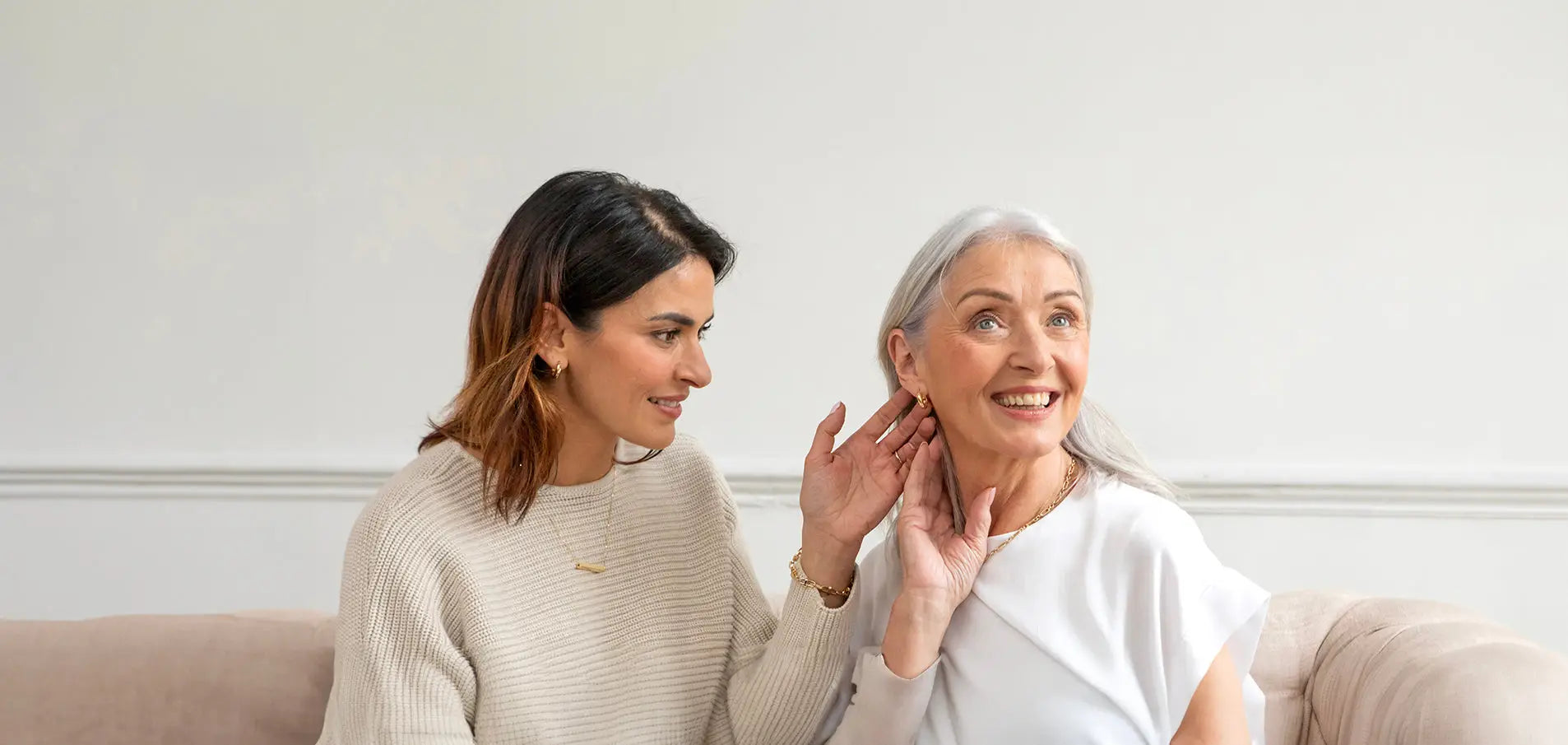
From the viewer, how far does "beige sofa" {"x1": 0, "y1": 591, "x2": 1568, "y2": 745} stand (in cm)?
209

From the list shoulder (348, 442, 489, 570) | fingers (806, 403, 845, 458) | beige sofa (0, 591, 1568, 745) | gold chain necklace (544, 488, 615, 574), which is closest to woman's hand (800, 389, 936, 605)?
fingers (806, 403, 845, 458)

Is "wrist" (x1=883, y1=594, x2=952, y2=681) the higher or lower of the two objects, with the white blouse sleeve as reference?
lower

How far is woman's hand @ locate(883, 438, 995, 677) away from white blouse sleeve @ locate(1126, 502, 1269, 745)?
0.22 m

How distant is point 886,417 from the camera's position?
205cm

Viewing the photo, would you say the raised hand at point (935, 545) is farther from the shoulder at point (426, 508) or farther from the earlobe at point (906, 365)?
the shoulder at point (426, 508)

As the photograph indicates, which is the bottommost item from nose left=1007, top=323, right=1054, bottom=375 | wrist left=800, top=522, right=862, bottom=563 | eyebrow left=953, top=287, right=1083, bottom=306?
wrist left=800, top=522, right=862, bottom=563

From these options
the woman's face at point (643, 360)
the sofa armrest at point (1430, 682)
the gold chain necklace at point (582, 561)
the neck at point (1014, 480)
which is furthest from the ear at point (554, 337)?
the sofa armrest at point (1430, 682)

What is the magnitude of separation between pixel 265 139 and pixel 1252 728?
106 inches

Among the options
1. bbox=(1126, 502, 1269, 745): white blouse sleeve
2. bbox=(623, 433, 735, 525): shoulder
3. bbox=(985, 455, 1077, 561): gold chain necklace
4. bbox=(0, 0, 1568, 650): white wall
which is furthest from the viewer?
bbox=(0, 0, 1568, 650): white wall

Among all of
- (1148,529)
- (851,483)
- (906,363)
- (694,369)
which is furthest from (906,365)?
(1148,529)

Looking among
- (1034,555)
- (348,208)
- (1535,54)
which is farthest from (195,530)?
(1535,54)

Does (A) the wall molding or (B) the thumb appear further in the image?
(A) the wall molding

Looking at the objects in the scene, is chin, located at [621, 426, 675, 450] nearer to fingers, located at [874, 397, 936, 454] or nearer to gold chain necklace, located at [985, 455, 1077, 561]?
fingers, located at [874, 397, 936, 454]

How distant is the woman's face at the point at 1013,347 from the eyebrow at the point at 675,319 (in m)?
0.39
